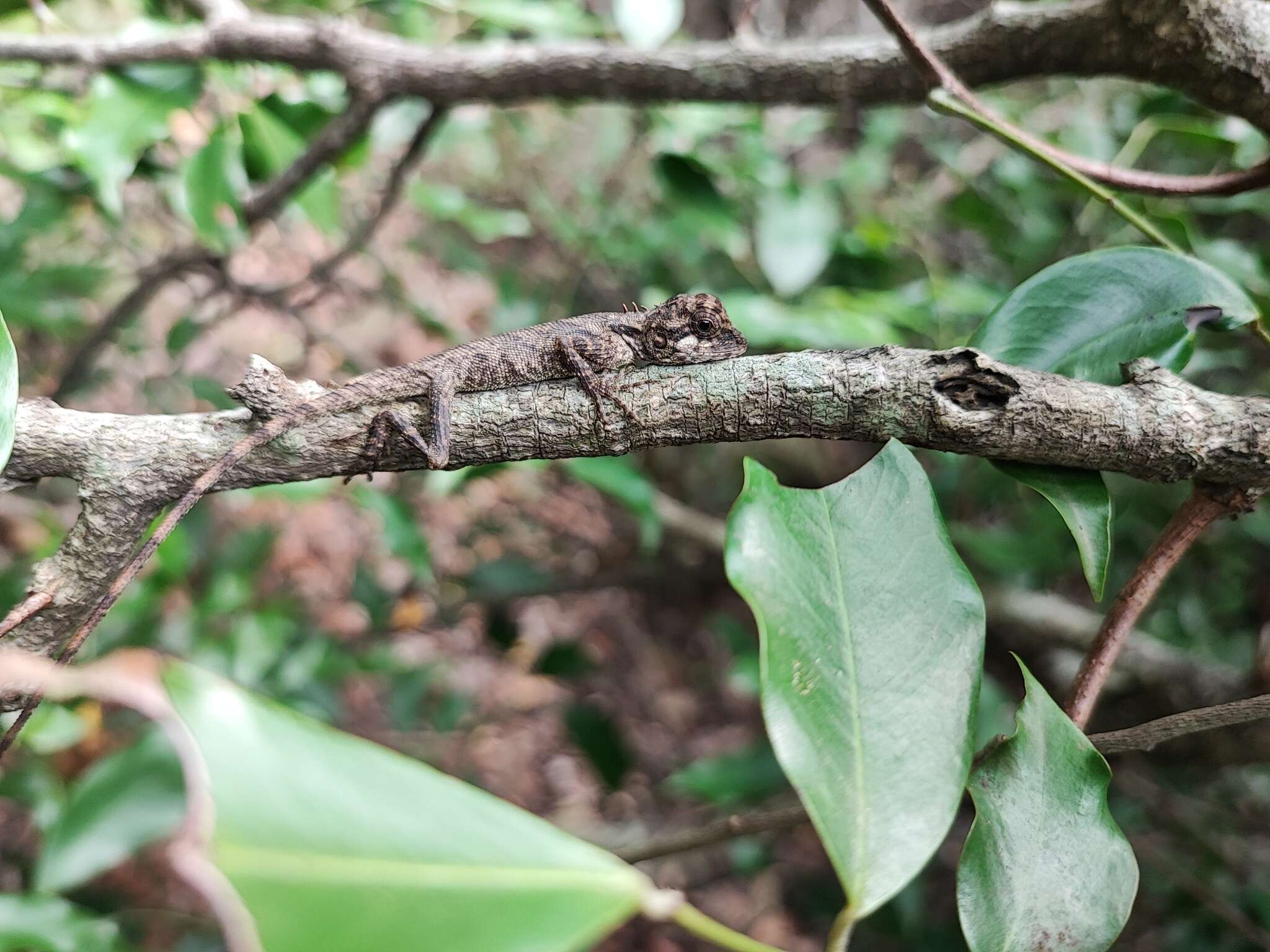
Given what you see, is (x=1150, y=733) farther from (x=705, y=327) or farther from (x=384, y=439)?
(x=705, y=327)

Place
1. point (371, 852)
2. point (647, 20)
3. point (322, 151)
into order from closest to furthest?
1. point (371, 852)
2. point (647, 20)
3. point (322, 151)

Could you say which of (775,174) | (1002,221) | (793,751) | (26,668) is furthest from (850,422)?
(1002,221)

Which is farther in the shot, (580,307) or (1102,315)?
(580,307)

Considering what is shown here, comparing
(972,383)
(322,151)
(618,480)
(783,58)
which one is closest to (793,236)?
(783,58)

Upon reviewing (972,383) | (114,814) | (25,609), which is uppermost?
(972,383)

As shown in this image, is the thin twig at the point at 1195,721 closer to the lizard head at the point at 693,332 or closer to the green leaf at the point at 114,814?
the lizard head at the point at 693,332

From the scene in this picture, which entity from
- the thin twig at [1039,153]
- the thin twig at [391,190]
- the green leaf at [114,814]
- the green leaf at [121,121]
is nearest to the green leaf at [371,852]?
the thin twig at [1039,153]
